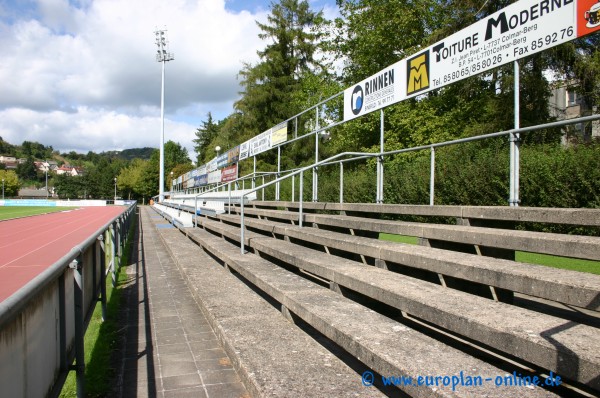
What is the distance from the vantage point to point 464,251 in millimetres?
4316

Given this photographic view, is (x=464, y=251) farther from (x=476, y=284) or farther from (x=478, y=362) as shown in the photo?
(x=478, y=362)

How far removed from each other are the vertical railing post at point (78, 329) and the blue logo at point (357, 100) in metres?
6.12

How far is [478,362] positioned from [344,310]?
1.29 metres

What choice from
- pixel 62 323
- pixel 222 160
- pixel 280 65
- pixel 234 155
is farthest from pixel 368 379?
pixel 280 65

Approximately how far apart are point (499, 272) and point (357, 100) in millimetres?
Result: 5827

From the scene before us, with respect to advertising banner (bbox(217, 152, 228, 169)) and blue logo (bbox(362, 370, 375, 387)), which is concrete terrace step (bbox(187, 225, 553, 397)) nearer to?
blue logo (bbox(362, 370, 375, 387))

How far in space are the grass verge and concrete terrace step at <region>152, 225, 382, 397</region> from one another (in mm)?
1014

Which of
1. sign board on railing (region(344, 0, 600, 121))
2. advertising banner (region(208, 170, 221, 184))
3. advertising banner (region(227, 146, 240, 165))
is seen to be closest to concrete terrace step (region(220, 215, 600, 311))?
sign board on railing (region(344, 0, 600, 121))

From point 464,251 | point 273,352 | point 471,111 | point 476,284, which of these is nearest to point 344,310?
point 273,352

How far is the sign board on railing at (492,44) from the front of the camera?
13.6 feet

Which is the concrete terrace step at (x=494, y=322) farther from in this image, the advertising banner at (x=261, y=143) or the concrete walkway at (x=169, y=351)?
the advertising banner at (x=261, y=143)

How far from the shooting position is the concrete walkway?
3.44 metres

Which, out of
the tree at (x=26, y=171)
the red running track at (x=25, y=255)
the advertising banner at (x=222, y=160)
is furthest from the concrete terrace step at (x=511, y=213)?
the tree at (x=26, y=171)

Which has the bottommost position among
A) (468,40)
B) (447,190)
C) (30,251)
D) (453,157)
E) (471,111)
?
(30,251)
